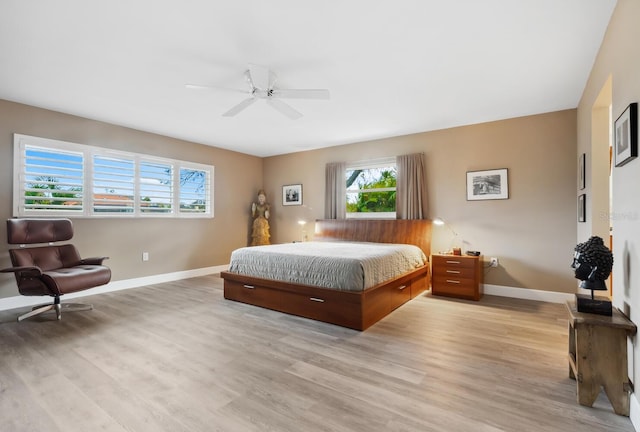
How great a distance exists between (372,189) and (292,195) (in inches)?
74.9

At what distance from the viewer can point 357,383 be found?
6.73 feet

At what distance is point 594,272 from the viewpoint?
1.90 meters

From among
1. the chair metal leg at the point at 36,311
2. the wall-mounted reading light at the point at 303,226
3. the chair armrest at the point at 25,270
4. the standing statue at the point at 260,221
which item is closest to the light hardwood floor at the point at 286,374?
the chair metal leg at the point at 36,311

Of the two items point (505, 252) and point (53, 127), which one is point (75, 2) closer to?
point (53, 127)

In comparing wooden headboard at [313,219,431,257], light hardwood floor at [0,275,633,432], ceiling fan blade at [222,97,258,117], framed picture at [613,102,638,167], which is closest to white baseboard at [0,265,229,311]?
light hardwood floor at [0,275,633,432]

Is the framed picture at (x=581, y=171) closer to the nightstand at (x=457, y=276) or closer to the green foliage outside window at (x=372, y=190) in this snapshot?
the nightstand at (x=457, y=276)

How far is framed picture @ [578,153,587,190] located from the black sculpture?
77.5 inches

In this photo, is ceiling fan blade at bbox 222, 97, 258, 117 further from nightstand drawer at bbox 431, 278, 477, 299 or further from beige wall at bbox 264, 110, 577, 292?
nightstand drawer at bbox 431, 278, 477, 299

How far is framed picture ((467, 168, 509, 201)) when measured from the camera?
4416 millimetres

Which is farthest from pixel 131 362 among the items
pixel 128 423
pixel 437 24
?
pixel 437 24

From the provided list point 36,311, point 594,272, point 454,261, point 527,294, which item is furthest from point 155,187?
point 527,294

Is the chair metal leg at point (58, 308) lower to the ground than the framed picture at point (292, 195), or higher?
lower

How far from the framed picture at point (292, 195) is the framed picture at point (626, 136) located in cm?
516

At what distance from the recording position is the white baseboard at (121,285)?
381 cm
